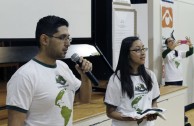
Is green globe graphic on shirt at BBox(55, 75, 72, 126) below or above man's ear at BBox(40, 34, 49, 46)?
below

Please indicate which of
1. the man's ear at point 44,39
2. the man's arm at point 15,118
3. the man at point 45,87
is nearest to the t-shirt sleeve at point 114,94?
the man at point 45,87

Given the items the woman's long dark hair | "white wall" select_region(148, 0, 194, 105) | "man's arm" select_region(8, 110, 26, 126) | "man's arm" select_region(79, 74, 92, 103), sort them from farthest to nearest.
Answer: "white wall" select_region(148, 0, 194, 105) < the woman's long dark hair < "man's arm" select_region(79, 74, 92, 103) < "man's arm" select_region(8, 110, 26, 126)

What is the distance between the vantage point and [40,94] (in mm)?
1570

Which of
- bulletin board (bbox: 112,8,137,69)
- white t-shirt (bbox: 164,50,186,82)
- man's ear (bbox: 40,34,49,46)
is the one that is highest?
bulletin board (bbox: 112,8,137,69)

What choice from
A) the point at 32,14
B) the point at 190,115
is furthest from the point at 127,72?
the point at 190,115

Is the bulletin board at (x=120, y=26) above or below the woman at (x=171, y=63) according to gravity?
above

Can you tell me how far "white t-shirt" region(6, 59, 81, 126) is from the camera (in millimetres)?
1524

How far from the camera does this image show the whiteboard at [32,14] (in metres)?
2.84

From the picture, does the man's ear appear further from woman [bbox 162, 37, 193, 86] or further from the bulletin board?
woman [bbox 162, 37, 193, 86]

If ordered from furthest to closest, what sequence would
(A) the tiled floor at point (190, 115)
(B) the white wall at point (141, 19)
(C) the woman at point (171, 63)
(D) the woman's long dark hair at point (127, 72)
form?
(A) the tiled floor at point (190, 115) < (C) the woman at point (171, 63) < (B) the white wall at point (141, 19) < (D) the woman's long dark hair at point (127, 72)

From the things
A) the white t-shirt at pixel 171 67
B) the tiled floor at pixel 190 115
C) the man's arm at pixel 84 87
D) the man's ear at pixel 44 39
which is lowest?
the tiled floor at pixel 190 115

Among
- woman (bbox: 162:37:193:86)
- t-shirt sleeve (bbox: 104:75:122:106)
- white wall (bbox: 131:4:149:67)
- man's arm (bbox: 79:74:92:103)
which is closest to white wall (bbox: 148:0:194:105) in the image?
woman (bbox: 162:37:193:86)

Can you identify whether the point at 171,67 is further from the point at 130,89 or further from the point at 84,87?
the point at 84,87

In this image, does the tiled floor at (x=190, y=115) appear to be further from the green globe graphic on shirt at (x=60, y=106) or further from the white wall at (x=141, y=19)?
the green globe graphic on shirt at (x=60, y=106)
